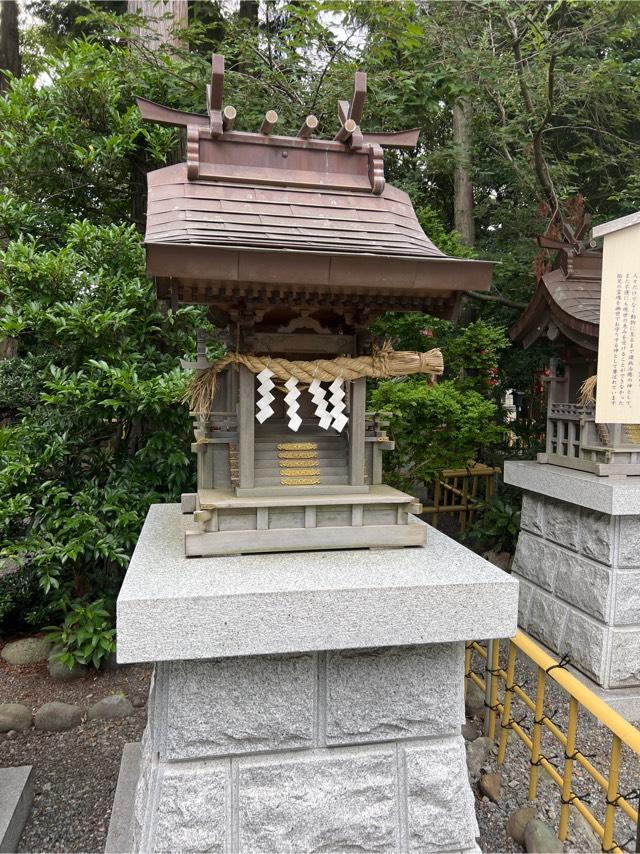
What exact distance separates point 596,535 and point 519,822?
8.11ft

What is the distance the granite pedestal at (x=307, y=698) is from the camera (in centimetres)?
233

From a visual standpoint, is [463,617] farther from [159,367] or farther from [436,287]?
[159,367]

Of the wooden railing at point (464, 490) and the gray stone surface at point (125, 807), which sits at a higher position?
the wooden railing at point (464, 490)

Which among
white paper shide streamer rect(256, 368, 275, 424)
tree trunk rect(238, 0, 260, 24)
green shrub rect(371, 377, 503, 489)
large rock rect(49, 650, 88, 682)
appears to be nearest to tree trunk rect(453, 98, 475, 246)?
green shrub rect(371, 377, 503, 489)

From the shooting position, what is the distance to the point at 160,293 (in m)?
2.85

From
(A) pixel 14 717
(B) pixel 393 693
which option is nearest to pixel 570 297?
(B) pixel 393 693

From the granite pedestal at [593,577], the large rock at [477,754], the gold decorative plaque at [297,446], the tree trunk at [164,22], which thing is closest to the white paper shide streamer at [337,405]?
the gold decorative plaque at [297,446]

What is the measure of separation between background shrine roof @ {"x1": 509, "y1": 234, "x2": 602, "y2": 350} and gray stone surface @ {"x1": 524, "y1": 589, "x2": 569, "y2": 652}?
2466mm

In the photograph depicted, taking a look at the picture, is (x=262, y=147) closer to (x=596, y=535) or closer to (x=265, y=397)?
(x=265, y=397)

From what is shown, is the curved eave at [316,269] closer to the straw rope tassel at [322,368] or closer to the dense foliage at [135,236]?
the straw rope tassel at [322,368]

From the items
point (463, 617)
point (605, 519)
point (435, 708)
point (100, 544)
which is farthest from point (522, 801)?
point (100, 544)

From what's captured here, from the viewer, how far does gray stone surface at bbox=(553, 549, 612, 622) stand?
186 inches

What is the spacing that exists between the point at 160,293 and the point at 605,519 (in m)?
4.00

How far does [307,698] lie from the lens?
255 cm
